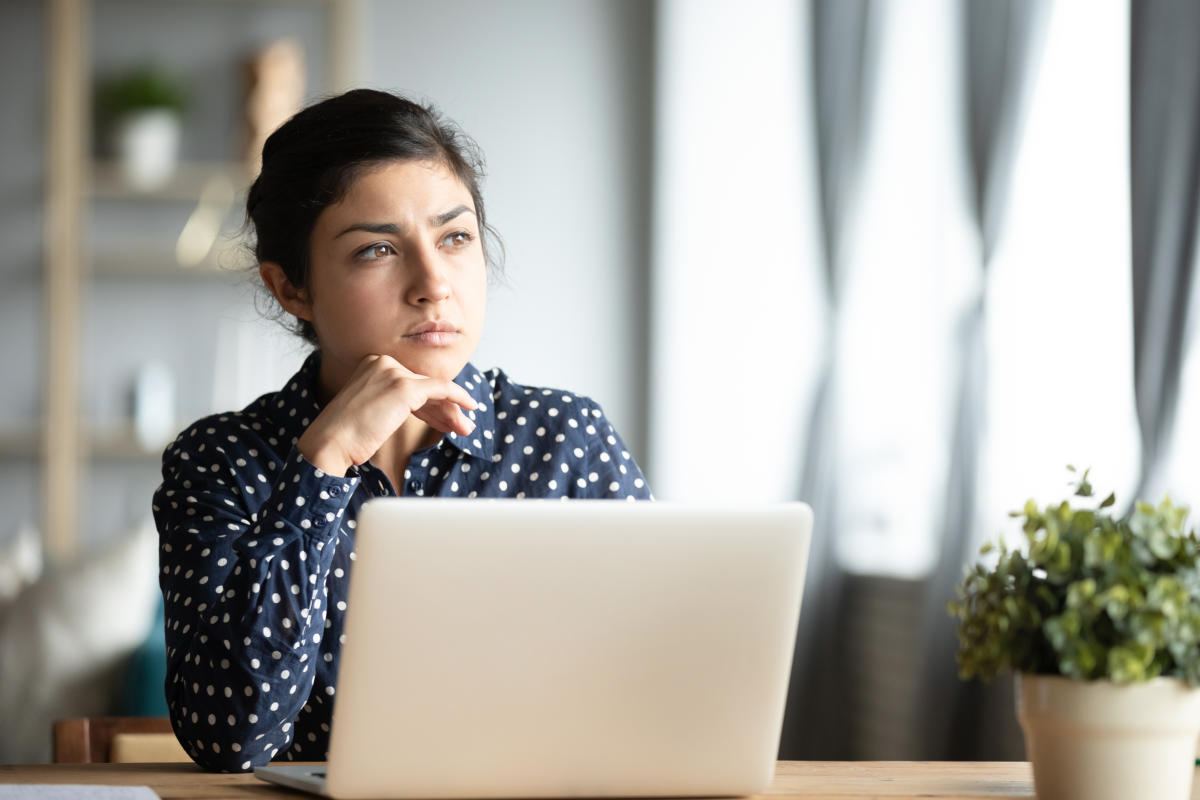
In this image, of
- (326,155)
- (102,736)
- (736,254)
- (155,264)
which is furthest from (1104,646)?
(155,264)

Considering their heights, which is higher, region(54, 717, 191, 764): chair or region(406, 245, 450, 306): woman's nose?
region(406, 245, 450, 306): woman's nose

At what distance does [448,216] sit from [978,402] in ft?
5.25

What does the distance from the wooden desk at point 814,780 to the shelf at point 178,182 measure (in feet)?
10.3

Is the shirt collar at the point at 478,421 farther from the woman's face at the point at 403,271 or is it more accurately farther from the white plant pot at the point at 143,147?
the white plant pot at the point at 143,147

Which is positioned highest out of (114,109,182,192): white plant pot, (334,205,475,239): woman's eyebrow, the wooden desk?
(114,109,182,192): white plant pot

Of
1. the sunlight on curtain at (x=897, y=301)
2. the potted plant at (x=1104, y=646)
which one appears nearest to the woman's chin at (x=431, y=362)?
the potted plant at (x=1104, y=646)

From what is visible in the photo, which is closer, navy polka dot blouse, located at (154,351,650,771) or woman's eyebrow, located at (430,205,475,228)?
navy polka dot blouse, located at (154,351,650,771)

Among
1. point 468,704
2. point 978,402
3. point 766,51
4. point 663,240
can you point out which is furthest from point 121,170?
point 468,704

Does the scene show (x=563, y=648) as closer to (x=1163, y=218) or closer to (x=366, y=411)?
(x=366, y=411)

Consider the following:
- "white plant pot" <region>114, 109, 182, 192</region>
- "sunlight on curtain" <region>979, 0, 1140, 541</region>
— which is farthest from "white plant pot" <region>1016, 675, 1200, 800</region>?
"white plant pot" <region>114, 109, 182, 192</region>

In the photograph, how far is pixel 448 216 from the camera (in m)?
1.51

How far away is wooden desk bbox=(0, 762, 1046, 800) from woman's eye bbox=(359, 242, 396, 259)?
55 centimetres

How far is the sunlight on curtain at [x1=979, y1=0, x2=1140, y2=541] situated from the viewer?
2.70 metres

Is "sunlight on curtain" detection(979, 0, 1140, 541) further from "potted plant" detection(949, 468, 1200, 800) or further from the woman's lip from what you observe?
"potted plant" detection(949, 468, 1200, 800)
